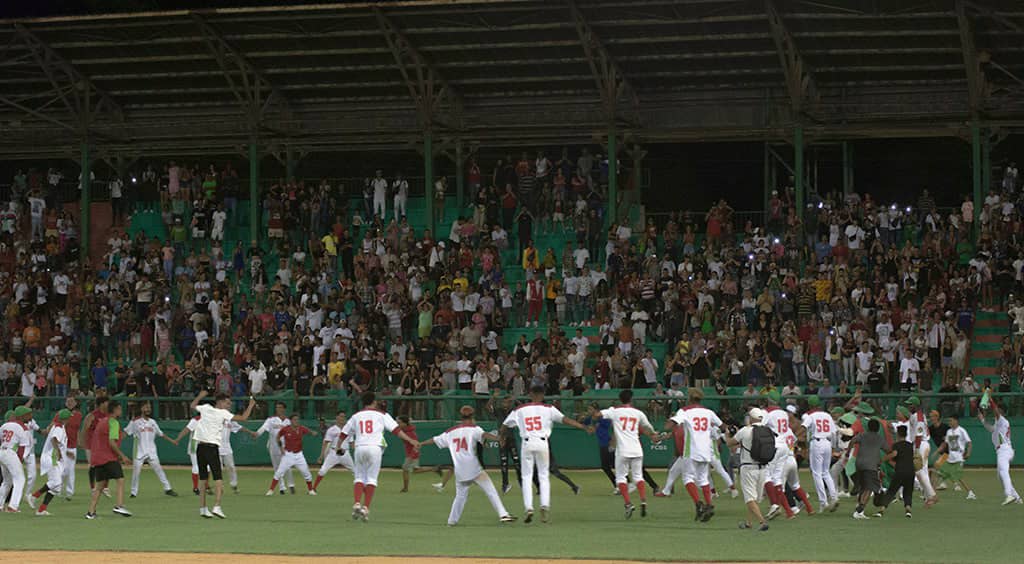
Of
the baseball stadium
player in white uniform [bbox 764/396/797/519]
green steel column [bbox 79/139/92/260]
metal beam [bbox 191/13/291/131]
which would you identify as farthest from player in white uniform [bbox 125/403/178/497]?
green steel column [bbox 79/139/92/260]

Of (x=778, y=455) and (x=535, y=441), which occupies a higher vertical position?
(x=535, y=441)

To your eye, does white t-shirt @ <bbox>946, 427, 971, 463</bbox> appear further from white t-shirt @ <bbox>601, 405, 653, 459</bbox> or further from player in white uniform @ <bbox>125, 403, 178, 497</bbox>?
player in white uniform @ <bbox>125, 403, 178, 497</bbox>

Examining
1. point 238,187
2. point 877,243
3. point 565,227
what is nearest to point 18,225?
point 238,187

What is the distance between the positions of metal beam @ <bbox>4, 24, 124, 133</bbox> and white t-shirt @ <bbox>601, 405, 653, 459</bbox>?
1031 inches

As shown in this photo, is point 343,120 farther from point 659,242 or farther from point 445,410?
point 445,410

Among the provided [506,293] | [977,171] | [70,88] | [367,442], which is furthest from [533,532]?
[70,88]

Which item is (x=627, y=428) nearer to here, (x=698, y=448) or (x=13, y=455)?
(x=698, y=448)

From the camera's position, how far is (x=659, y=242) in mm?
41406

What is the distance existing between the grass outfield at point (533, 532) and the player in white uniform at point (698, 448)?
34 cm

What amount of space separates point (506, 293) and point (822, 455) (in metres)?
17.0

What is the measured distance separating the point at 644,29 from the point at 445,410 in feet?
39.3

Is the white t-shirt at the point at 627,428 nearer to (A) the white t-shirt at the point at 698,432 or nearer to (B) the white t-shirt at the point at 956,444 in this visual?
(A) the white t-shirt at the point at 698,432

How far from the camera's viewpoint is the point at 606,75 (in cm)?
4141

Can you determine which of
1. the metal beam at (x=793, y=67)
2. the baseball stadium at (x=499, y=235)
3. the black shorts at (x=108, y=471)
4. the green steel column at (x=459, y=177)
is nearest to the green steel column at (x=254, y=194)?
the baseball stadium at (x=499, y=235)
